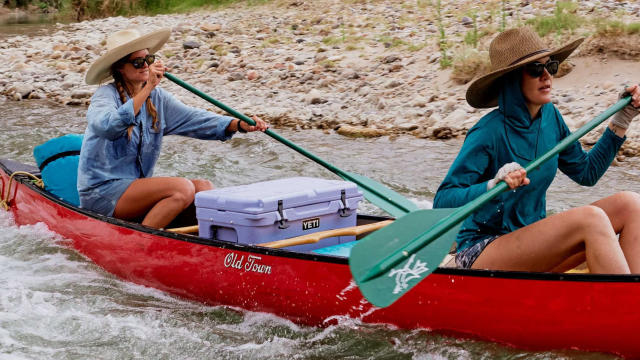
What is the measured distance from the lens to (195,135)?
5684 millimetres

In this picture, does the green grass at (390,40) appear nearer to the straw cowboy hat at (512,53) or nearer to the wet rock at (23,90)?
the wet rock at (23,90)

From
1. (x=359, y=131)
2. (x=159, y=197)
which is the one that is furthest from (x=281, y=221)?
(x=359, y=131)

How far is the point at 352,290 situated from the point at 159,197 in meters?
1.57

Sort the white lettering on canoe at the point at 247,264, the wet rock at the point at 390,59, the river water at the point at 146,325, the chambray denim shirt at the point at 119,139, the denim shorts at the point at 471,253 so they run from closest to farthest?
the denim shorts at the point at 471,253
the river water at the point at 146,325
the white lettering on canoe at the point at 247,264
the chambray denim shirt at the point at 119,139
the wet rock at the point at 390,59

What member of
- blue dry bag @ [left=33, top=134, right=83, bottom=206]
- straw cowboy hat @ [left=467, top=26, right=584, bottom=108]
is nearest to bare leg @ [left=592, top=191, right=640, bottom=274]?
straw cowboy hat @ [left=467, top=26, right=584, bottom=108]

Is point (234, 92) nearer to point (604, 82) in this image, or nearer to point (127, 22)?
point (604, 82)

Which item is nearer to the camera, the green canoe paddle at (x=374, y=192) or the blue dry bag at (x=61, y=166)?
the green canoe paddle at (x=374, y=192)

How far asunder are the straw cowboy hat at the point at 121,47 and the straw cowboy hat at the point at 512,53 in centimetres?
206

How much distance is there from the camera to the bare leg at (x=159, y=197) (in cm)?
526

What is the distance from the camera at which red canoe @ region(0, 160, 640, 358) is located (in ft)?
12.1

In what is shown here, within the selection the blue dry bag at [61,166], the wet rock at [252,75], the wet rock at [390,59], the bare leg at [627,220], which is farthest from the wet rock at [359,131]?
the bare leg at [627,220]

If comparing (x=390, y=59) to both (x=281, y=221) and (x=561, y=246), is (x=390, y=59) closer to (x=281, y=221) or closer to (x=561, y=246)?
(x=281, y=221)

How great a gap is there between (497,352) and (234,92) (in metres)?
9.09

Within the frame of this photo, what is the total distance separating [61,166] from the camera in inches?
241
